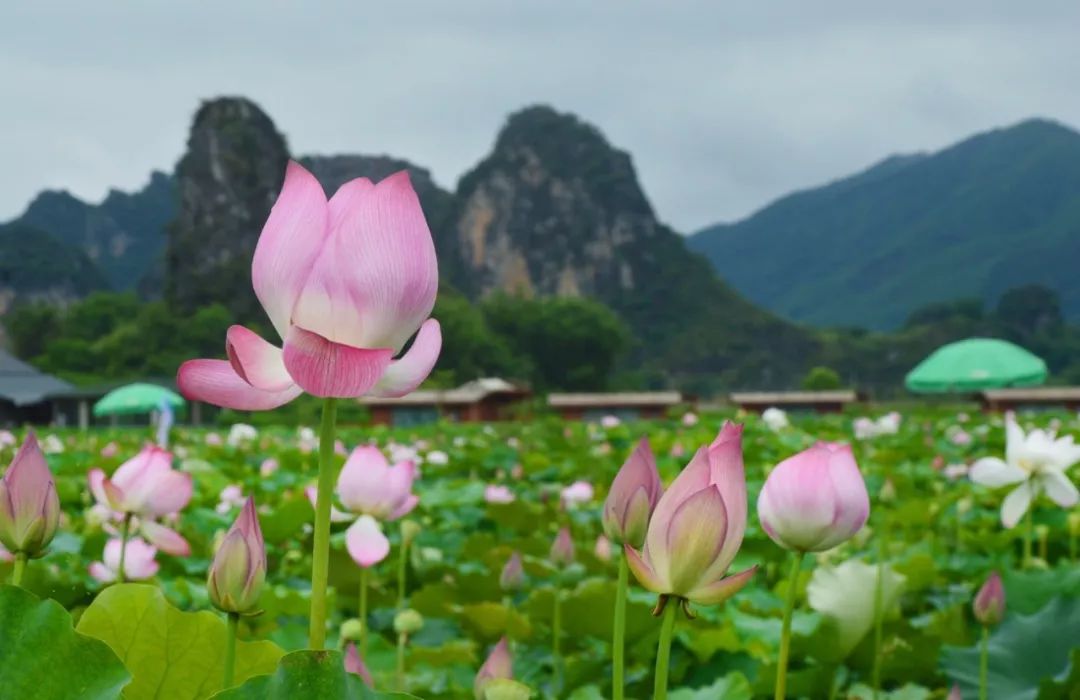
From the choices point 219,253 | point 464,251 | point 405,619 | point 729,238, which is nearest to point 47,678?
point 405,619

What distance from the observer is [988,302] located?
8031 centimetres

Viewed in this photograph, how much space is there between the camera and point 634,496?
1.65 feet

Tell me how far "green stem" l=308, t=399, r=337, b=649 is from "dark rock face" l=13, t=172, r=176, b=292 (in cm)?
8428

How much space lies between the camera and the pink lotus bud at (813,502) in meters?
0.52

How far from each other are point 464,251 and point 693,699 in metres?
60.0

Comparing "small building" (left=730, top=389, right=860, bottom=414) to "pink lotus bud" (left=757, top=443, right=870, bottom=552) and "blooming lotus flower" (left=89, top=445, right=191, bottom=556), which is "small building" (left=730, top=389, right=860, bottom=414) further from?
"pink lotus bud" (left=757, top=443, right=870, bottom=552)

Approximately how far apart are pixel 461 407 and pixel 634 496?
20.5m

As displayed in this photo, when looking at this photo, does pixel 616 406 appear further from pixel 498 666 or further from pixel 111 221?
pixel 111 221

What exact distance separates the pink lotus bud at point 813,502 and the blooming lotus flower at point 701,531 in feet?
0.35

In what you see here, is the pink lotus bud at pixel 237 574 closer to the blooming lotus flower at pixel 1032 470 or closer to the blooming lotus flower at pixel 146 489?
the blooming lotus flower at pixel 146 489

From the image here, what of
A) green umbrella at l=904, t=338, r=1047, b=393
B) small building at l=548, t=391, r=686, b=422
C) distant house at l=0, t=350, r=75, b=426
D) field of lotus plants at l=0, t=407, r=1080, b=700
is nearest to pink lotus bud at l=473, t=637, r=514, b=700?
field of lotus plants at l=0, t=407, r=1080, b=700

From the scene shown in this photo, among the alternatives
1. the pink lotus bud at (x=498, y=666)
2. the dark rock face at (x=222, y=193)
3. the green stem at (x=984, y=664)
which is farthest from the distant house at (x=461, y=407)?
the dark rock face at (x=222, y=193)

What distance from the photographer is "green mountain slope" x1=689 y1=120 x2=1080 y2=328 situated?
83.8 metres

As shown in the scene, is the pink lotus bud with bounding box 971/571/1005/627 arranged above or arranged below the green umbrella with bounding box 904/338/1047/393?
below
